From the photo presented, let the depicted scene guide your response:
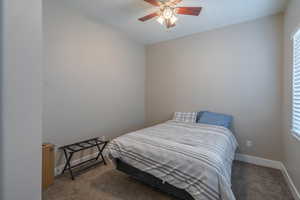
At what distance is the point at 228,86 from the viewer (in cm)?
296

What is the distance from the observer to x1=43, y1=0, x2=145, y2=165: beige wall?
2225 millimetres

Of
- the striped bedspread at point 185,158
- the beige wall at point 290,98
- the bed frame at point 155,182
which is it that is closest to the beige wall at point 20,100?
the striped bedspread at point 185,158

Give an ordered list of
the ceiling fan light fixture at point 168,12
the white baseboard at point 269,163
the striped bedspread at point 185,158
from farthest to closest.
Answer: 1. the ceiling fan light fixture at point 168,12
2. the white baseboard at point 269,163
3. the striped bedspread at point 185,158

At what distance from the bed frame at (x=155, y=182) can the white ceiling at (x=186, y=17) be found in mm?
2487

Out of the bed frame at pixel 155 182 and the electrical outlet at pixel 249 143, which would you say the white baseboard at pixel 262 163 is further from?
the bed frame at pixel 155 182

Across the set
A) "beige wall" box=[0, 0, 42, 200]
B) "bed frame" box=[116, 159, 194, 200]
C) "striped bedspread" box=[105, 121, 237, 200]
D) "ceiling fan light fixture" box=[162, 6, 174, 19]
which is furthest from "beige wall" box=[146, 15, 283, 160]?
"beige wall" box=[0, 0, 42, 200]

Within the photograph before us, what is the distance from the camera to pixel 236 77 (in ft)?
9.43

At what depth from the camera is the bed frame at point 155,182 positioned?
1.62 metres

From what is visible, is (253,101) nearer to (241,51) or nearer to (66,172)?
(241,51)

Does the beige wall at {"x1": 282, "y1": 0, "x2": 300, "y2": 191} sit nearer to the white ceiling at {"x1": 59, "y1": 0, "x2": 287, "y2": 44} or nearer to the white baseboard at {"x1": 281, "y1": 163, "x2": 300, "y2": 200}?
the white baseboard at {"x1": 281, "y1": 163, "x2": 300, "y2": 200}

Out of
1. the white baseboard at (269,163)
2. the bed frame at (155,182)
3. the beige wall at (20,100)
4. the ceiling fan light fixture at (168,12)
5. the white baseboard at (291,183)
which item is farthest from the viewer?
the ceiling fan light fixture at (168,12)

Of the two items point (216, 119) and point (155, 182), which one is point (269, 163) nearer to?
point (216, 119)

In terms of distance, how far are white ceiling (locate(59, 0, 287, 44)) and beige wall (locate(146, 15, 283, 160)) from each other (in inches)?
8.7

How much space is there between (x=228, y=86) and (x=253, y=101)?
518mm
